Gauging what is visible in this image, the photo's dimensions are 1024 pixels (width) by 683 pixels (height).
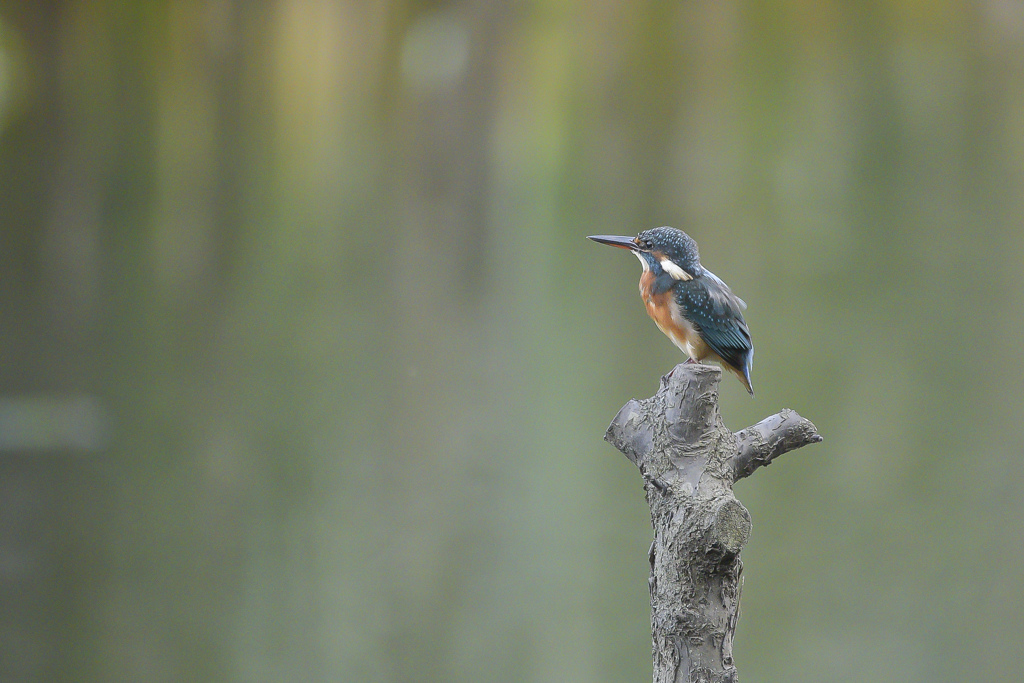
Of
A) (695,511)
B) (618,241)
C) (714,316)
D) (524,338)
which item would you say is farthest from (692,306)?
(524,338)

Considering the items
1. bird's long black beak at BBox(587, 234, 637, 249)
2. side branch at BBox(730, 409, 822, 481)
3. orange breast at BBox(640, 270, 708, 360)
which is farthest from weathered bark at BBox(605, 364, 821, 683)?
bird's long black beak at BBox(587, 234, 637, 249)

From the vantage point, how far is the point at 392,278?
1.97m

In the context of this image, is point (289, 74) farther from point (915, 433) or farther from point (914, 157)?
point (915, 433)

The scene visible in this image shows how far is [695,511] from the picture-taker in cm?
94

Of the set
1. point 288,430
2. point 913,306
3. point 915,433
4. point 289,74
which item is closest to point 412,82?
point 289,74

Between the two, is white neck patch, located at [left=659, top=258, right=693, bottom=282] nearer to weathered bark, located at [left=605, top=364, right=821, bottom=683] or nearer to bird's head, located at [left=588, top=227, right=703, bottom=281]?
bird's head, located at [left=588, top=227, right=703, bottom=281]

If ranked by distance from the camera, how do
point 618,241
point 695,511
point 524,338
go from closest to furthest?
point 695,511
point 618,241
point 524,338

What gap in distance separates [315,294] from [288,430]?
0.39 meters

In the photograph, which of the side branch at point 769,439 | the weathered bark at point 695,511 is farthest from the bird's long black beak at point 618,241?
the side branch at point 769,439

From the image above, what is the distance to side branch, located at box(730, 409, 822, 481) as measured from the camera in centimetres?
106

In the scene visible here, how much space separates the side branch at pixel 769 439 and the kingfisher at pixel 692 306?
87 mm

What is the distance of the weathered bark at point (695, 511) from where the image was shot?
0.93 m

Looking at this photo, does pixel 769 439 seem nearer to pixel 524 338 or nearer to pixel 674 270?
pixel 674 270

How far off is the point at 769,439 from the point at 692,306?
241mm
